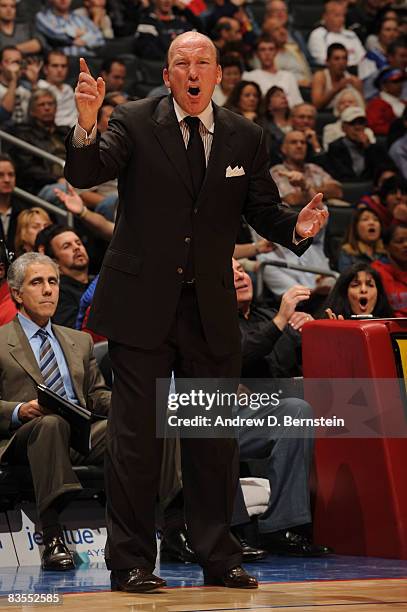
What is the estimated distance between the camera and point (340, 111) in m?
10.1

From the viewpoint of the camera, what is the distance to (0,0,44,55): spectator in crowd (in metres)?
9.07

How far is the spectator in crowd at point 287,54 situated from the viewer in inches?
413

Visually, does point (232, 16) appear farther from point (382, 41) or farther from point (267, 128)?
point (267, 128)

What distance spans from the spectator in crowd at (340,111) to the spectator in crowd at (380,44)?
681 millimetres

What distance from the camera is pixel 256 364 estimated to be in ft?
17.3

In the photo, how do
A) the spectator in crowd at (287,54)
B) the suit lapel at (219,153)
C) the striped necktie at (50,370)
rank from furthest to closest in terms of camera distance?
the spectator in crowd at (287,54) < the striped necktie at (50,370) < the suit lapel at (219,153)

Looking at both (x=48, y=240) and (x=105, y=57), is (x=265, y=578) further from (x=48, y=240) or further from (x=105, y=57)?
(x=105, y=57)

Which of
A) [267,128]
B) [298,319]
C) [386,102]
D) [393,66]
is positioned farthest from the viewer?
[393,66]

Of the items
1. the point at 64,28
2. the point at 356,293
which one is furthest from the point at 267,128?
the point at 356,293

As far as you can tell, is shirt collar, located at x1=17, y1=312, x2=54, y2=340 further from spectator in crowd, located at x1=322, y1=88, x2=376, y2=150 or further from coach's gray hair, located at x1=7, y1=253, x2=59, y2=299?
spectator in crowd, located at x1=322, y1=88, x2=376, y2=150

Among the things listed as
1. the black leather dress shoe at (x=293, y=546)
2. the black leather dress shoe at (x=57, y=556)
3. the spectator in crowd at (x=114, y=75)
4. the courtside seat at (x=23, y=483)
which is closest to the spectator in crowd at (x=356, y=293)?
the black leather dress shoe at (x=293, y=546)

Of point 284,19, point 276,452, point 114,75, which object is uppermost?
point 284,19

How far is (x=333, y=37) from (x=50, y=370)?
7.03 metres

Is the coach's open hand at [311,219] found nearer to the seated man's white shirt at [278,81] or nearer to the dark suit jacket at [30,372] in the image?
the dark suit jacket at [30,372]
